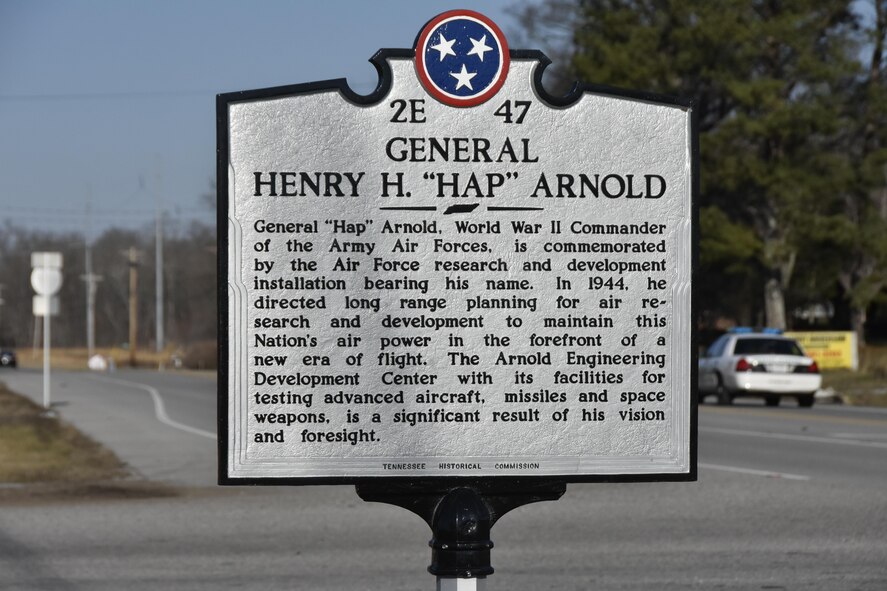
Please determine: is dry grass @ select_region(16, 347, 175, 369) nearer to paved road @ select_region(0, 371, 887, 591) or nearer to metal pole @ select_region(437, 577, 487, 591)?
paved road @ select_region(0, 371, 887, 591)

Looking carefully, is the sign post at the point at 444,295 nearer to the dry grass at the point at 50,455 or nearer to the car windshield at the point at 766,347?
the dry grass at the point at 50,455

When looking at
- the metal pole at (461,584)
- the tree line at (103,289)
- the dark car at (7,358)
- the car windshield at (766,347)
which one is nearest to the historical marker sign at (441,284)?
the metal pole at (461,584)

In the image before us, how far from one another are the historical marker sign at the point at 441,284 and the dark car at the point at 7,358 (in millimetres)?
99034

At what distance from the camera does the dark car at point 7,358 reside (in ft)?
326

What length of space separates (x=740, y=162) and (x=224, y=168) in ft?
140

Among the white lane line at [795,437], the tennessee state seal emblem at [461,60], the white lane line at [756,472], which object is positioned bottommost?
the white lane line at [795,437]

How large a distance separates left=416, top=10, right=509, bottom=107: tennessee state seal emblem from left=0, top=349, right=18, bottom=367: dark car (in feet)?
325

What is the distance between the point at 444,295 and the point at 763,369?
25.7m

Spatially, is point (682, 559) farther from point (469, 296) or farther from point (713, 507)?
point (469, 296)

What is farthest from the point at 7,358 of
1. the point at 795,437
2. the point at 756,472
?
the point at 756,472

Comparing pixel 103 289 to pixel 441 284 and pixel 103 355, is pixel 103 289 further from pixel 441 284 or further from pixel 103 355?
pixel 441 284

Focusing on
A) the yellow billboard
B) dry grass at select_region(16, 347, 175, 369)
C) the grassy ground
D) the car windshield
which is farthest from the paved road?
dry grass at select_region(16, 347, 175, 369)

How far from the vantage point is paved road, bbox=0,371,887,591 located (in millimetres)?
9039

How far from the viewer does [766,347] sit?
98.6 feet
